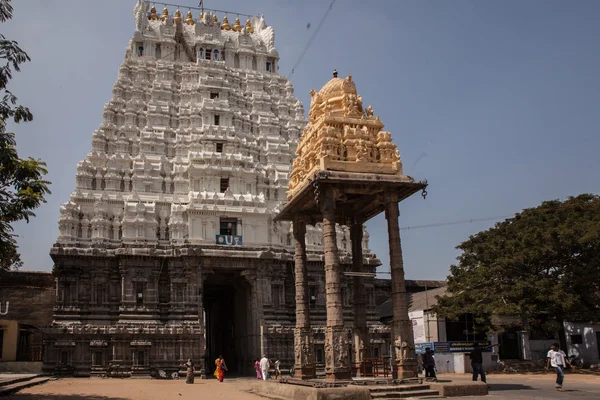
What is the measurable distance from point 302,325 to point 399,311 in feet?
13.0

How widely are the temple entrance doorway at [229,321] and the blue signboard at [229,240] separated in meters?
2.73

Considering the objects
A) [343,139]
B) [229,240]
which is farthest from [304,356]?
[229,240]

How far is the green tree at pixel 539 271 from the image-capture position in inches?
1264

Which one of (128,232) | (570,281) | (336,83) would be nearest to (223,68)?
(128,232)

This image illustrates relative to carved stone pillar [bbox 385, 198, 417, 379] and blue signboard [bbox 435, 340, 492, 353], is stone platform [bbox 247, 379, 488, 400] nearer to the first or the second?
carved stone pillar [bbox 385, 198, 417, 379]

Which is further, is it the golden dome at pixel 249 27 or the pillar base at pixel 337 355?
the golden dome at pixel 249 27

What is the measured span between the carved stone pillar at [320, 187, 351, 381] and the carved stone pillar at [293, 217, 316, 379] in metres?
1.92

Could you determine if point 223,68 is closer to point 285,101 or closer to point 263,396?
point 285,101

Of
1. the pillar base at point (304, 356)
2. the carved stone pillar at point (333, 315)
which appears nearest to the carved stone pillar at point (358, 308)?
the pillar base at point (304, 356)

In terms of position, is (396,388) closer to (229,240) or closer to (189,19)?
(229,240)

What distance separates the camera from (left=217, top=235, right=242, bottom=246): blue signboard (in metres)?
40.5

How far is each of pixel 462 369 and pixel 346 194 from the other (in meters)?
19.2

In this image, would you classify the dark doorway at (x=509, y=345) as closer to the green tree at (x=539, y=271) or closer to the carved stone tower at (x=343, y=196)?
the green tree at (x=539, y=271)

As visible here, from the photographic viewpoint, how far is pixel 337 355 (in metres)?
19.2
